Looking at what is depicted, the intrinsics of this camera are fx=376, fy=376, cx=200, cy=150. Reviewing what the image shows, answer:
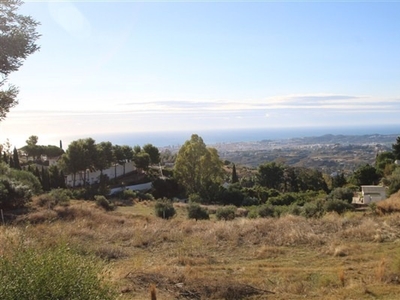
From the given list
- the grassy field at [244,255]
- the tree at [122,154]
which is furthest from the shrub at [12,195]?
the tree at [122,154]

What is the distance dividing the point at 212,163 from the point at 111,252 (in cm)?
2434

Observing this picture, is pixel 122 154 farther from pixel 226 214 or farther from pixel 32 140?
pixel 226 214

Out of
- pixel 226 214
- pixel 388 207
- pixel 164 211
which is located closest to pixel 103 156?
pixel 164 211

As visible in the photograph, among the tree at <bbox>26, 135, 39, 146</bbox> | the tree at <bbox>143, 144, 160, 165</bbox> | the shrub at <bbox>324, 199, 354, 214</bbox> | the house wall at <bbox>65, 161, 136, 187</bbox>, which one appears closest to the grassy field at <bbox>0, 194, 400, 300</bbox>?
the shrub at <bbox>324, 199, 354, 214</bbox>

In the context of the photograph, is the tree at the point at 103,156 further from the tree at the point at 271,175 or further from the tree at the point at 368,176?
the tree at the point at 368,176

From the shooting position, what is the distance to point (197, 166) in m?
34.0

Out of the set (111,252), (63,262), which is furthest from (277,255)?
(63,262)

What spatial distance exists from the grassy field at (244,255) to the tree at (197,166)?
19.0 m

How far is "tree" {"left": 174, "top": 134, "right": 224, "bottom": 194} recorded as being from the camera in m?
33.6

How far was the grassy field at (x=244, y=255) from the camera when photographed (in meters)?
6.68

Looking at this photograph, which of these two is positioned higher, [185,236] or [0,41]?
[0,41]

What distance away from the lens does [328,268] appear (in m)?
8.25

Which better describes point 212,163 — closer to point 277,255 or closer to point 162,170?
point 162,170

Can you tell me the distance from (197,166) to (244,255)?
24.3 metres
